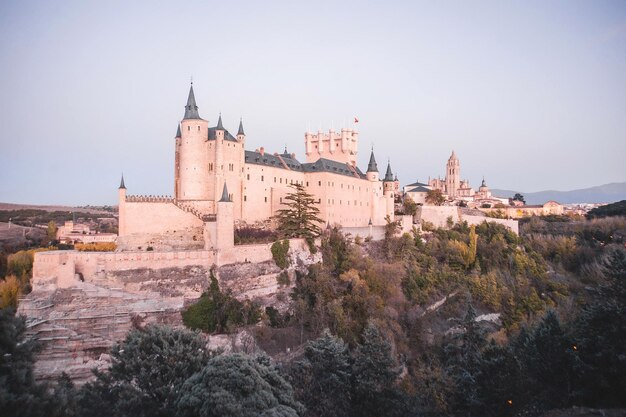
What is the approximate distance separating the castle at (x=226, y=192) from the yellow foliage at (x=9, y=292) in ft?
18.8

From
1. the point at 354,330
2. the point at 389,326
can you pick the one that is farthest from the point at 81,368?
the point at 389,326

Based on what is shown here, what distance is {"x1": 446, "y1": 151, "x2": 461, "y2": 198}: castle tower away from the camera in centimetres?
9125

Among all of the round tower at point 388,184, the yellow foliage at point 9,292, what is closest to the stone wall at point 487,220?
the round tower at point 388,184

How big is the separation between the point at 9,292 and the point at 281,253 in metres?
15.1

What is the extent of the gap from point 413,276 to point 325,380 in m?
20.0

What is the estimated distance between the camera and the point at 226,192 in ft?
94.0

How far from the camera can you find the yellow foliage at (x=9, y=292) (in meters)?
24.3

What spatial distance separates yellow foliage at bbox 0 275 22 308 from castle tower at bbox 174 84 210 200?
37.8 ft

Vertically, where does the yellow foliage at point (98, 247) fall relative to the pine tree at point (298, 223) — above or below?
below

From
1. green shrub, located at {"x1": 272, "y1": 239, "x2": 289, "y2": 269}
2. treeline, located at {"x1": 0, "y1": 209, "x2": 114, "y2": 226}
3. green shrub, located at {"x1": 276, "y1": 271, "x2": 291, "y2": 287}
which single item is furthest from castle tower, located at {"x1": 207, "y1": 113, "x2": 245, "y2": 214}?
treeline, located at {"x1": 0, "y1": 209, "x2": 114, "y2": 226}

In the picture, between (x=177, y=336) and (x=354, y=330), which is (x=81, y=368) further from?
(x=354, y=330)

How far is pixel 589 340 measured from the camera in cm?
1905

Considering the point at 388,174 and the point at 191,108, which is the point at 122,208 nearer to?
the point at 191,108

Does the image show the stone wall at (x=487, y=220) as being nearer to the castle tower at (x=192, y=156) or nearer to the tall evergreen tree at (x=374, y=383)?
the castle tower at (x=192, y=156)
